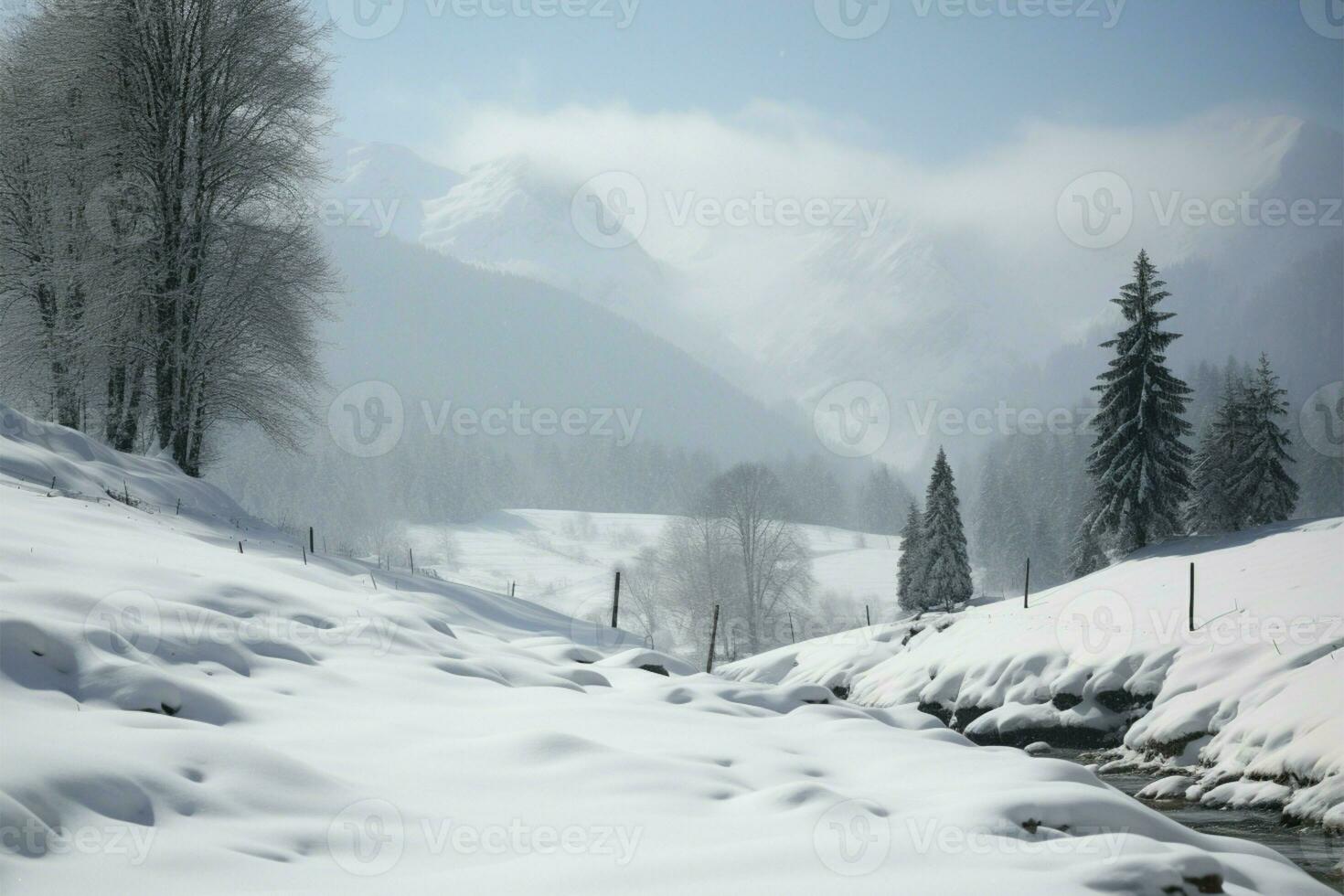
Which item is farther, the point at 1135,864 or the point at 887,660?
the point at 887,660

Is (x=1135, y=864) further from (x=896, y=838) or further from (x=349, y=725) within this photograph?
(x=349, y=725)

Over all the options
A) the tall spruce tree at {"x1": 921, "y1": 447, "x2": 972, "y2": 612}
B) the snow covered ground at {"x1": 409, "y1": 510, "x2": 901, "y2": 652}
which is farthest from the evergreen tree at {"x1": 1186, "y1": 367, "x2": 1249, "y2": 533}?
the snow covered ground at {"x1": 409, "y1": 510, "x2": 901, "y2": 652}

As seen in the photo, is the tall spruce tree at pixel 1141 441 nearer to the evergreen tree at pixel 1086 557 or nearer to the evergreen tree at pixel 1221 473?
the evergreen tree at pixel 1221 473

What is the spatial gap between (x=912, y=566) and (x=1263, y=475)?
16995mm

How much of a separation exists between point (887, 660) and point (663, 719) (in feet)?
81.3

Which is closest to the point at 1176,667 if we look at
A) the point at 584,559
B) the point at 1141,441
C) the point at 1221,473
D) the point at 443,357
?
the point at 1141,441

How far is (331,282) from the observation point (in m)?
19.5

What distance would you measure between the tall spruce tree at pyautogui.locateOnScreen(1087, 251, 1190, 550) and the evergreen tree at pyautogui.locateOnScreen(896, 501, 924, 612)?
14.2m

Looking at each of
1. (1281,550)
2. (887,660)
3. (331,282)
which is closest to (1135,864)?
(331,282)

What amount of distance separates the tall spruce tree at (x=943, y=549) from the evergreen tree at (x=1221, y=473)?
34.5 ft

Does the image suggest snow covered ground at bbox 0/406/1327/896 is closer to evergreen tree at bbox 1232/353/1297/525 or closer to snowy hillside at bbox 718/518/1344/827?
snowy hillside at bbox 718/518/1344/827

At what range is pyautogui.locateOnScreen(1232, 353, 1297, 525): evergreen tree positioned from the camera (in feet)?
124

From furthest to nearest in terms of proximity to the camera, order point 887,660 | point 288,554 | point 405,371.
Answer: point 405,371, point 887,660, point 288,554

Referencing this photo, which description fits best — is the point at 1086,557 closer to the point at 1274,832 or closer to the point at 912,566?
the point at 912,566
